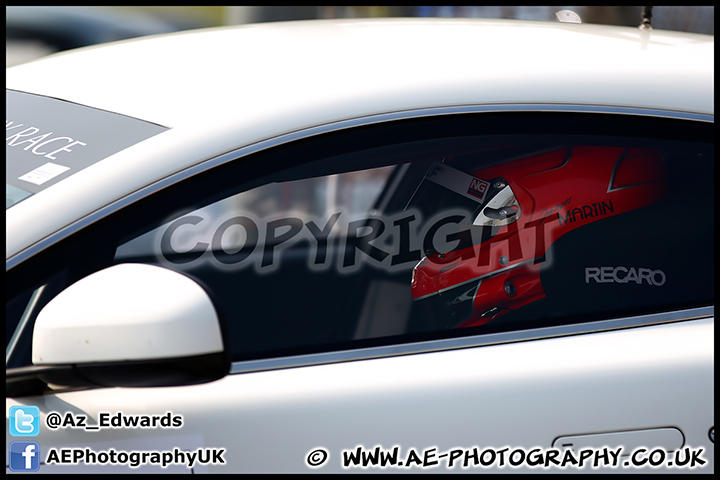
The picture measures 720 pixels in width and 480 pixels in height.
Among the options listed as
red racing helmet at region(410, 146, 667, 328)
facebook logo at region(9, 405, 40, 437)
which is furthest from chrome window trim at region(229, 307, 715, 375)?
facebook logo at region(9, 405, 40, 437)

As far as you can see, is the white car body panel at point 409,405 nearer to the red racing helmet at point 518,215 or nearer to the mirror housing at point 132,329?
the mirror housing at point 132,329

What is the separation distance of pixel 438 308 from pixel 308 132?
0.44 meters

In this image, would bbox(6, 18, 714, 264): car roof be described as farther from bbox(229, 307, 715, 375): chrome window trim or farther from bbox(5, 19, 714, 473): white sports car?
bbox(229, 307, 715, 375): chrome window trim

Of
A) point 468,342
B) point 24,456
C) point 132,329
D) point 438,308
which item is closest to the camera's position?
point 132,329

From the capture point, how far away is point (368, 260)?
1483 millimetres

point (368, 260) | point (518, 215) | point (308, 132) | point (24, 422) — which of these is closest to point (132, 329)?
point (24, 422)

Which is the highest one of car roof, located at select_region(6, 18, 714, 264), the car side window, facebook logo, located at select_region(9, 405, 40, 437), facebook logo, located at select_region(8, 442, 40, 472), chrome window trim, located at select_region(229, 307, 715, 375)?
car roof, located at select_region(6, 18, 714, 264)

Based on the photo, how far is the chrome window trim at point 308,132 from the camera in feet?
3.93

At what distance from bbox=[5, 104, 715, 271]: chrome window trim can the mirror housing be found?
0.14m

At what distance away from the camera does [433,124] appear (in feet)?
4.34

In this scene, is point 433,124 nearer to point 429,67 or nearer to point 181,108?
point 429,67

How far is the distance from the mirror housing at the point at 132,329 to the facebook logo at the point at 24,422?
13 cm

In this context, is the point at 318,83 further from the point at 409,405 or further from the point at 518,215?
the point at 409,405

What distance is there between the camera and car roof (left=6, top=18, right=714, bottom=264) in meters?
1.23
